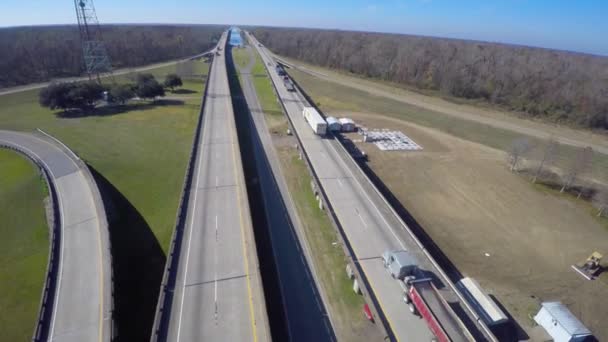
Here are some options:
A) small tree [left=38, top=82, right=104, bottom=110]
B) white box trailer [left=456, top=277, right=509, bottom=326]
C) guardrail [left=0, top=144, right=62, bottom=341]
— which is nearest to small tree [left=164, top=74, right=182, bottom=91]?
small tree [left=38, top=82, right=104, bottom=110]

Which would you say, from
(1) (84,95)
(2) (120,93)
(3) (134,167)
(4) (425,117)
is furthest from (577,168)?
(1) (84,95)

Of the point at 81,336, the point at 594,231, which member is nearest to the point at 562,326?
the point at 594,231

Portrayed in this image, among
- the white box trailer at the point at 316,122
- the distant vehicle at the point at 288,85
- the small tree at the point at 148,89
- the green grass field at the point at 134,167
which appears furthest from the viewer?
the distant vehicle at the point at 288,85

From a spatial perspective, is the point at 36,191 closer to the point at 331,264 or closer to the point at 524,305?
the point at 331,264

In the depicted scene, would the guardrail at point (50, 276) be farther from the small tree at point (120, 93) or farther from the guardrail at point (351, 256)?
the small tree at point (120, 93)

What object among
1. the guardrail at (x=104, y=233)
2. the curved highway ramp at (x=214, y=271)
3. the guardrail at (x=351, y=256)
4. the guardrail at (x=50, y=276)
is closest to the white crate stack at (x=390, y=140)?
the guardrail at (x=351, y=256)

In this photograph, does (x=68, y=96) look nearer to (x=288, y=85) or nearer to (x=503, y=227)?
(x=288, y=85)

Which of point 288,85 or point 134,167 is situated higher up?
point 288,85
